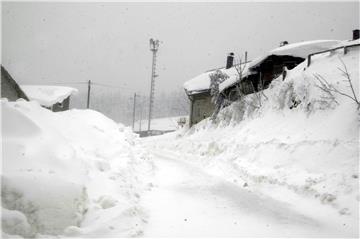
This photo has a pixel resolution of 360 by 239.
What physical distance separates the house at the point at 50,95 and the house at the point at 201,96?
14890 mm

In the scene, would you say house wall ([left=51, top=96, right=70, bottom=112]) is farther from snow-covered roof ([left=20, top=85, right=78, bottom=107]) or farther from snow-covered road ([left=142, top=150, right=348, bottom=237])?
snow-covered road ([left=142, top=150, right=348, bottom=237])

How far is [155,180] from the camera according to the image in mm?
10336

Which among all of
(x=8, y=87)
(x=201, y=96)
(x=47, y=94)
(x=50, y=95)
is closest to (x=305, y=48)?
(x=201, y=96)

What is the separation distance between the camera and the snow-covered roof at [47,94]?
33.8 m

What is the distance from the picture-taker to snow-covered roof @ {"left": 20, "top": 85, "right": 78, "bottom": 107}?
33781mm

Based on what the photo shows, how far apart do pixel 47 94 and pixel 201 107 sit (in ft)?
59.5

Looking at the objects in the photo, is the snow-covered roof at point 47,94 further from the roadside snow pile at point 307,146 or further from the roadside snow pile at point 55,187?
the roadside snow pile at point 55,187

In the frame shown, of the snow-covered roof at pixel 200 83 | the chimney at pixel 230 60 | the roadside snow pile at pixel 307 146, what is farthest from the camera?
the chimney at pixel 230 60

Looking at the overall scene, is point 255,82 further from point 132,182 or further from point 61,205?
point 61,205

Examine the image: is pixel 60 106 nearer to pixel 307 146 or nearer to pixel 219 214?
pixel 307 146

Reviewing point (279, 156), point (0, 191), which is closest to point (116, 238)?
point (0, 191)

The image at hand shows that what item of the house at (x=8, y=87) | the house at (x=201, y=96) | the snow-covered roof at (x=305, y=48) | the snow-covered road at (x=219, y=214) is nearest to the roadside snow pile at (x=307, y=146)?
the snow-covered road at (x=219, y=214)

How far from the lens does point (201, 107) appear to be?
115 ft

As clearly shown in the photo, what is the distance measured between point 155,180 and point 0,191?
5.99m
